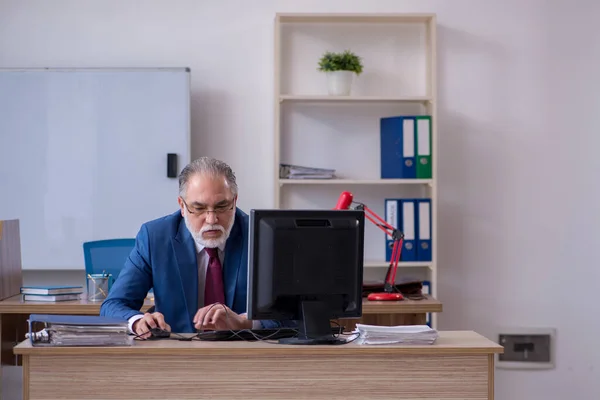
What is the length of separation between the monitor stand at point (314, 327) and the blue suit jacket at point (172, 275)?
376 millimetres

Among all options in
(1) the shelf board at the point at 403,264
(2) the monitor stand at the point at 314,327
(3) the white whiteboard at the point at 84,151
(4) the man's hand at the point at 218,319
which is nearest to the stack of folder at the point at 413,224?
(1) the shelf board at the point at 403,264

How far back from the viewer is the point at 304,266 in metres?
2.39

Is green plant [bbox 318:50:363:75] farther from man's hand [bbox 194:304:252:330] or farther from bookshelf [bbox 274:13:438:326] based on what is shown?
man's hand [bbox 194:304:252:330]

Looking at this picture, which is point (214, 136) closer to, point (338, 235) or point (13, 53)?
point (13, 53)

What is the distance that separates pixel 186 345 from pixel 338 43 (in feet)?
8.99

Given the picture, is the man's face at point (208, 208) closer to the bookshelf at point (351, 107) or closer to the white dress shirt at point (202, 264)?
the white dress shirt at point (202, 264)

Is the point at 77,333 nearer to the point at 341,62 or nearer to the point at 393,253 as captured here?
the point at 393,253

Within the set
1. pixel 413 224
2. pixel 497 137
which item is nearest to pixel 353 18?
pixel 497 137

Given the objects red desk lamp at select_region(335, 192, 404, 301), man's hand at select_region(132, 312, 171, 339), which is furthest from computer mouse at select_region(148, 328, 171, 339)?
red desk lamp at select_region(335, 192, 404, 301)

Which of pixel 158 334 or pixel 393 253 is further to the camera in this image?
pixel 393 253

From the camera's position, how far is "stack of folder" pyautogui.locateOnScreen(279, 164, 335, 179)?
4398 mm

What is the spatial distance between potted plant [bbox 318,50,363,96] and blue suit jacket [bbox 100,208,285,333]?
1.81 m

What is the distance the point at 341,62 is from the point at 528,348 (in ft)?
6.28

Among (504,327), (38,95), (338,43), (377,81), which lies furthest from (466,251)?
(38,95)
